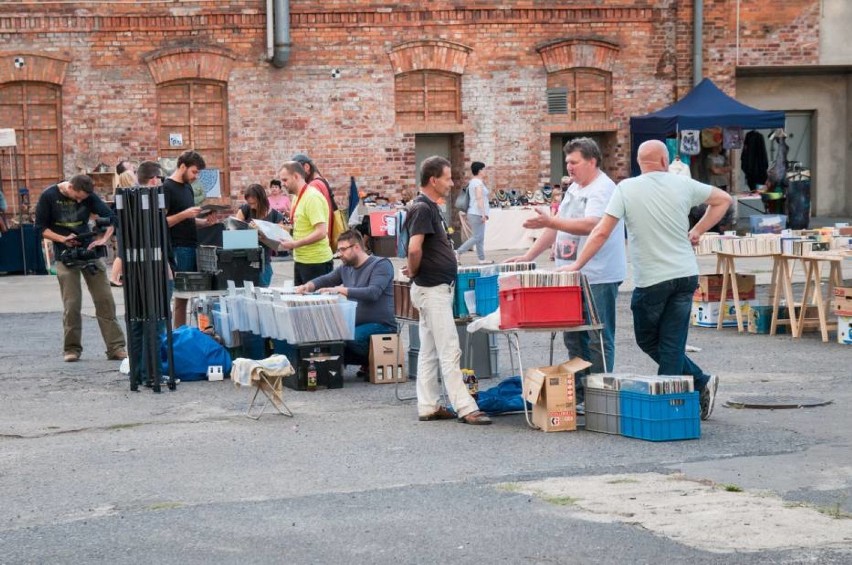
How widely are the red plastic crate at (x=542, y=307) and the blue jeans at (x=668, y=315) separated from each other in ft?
1.33

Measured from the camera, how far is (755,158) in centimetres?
2973

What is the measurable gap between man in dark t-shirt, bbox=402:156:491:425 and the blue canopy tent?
17.2m

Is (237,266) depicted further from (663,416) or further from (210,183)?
(210,183)

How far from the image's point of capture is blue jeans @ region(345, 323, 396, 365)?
12258 millimetres

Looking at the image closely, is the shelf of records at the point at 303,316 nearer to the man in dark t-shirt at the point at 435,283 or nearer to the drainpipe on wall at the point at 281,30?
the man in dark t-shirt at the point at 435,283

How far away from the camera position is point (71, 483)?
328 inches

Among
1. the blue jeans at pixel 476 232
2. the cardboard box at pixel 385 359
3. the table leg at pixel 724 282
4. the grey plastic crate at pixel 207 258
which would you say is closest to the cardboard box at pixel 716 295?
the table leg at pixel 724 282

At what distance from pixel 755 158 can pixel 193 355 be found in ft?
64.5

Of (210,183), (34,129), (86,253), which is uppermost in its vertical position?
(34,129)

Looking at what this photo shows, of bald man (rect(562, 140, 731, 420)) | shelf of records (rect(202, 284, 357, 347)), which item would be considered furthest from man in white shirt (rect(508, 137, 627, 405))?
shelf of records (rect(202, 284, 357, 347))

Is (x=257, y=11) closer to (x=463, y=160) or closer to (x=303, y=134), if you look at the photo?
(x=303, y=134)

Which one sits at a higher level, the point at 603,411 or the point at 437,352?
the point at 437,352

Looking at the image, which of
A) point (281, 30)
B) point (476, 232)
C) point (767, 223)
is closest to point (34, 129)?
point (281, 30)

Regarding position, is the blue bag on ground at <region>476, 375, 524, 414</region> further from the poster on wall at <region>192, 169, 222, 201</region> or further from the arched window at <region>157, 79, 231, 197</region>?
the arched window at <region>157, 79, 231, 197</region>
